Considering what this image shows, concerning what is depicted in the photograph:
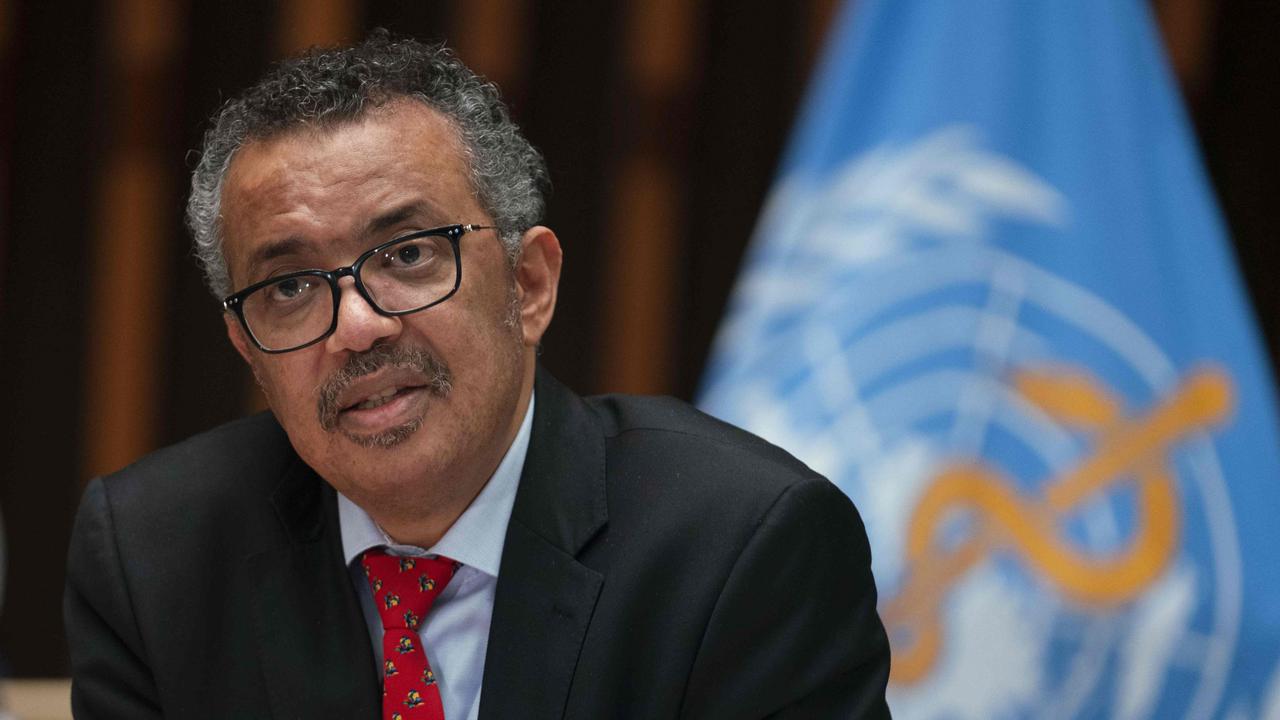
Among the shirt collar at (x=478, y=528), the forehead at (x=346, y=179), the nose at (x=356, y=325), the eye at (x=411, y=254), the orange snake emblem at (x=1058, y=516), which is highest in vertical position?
the forehead at (x=346, y=179)

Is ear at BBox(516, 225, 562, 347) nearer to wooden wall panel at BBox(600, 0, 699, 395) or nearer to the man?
the man

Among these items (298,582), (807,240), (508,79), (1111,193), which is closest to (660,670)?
(298,582)

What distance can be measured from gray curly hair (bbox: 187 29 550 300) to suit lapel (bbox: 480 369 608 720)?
247 mm

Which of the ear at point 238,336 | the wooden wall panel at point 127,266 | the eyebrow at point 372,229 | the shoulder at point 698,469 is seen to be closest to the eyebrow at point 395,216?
the eyebrow at point 372,229

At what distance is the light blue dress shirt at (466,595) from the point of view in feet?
4.96

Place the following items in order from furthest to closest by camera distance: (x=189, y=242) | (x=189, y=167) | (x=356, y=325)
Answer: (x=189, y=242) → (x=189, y=167) → (x=356, y=325)

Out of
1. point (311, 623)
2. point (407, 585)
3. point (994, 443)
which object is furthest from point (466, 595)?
point (994, 443)

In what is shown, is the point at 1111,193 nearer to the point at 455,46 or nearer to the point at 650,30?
the point at 650,30

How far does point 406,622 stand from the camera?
4.91 ft

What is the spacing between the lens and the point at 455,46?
3.23m

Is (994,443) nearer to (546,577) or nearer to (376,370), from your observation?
(546,577)

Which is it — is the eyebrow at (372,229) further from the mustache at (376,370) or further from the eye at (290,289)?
the mustache at (376,370)

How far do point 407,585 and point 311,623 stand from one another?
0.41ft

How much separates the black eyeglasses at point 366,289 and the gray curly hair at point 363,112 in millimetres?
97
